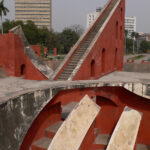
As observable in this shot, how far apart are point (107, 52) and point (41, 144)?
5.20 meters

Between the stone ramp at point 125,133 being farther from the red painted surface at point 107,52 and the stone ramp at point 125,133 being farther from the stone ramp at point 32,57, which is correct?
the stone ramp at point 32,57

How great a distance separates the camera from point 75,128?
4.75m

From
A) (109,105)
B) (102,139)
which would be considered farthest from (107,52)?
(102,139)

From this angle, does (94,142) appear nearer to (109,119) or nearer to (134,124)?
(109,119)

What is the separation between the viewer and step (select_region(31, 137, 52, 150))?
6.15 metres

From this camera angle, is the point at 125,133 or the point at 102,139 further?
the point at 102,139

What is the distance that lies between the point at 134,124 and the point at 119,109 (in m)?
2.02

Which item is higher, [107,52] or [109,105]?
[107,52]

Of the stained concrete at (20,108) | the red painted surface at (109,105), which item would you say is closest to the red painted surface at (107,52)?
the red painted surface at (109,105)

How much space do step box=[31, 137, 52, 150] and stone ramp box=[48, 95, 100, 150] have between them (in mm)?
1825

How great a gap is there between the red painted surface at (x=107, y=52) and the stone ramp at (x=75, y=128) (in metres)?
2.01

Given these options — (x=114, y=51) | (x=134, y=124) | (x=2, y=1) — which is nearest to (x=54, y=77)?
(x=134, y=124)

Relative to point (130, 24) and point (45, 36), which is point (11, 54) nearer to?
point (45, 36)

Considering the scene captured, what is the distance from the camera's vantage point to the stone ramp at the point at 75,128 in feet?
14.5
